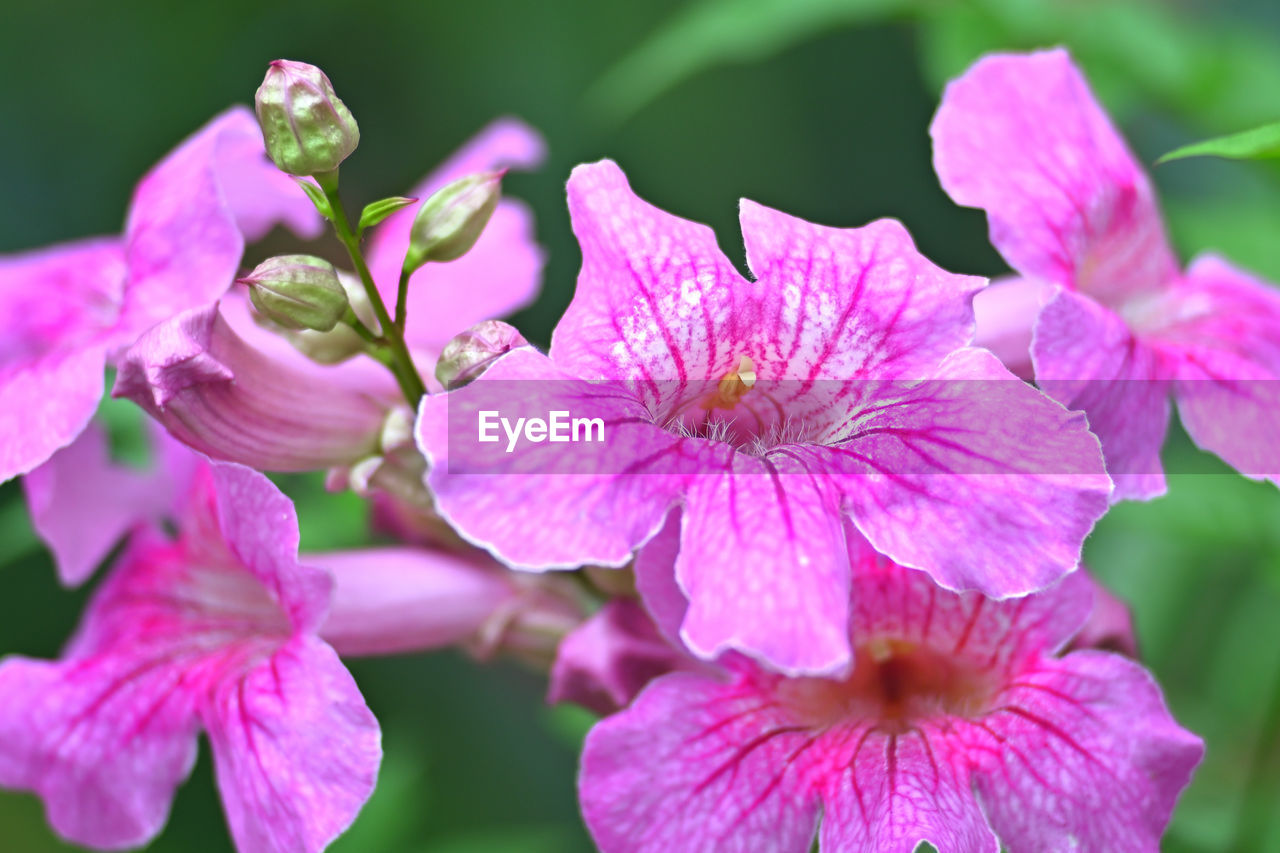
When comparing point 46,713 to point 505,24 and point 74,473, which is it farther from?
point 505,24

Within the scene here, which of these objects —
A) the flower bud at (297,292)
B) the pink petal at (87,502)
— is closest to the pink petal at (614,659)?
the flower bud at (297,292)

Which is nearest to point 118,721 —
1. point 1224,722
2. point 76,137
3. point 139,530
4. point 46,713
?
point 46,713

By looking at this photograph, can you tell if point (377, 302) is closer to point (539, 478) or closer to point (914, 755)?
point (539, 478)

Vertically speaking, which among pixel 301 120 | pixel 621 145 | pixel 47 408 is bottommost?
pixel 621 145

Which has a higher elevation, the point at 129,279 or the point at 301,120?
the point at 301,120

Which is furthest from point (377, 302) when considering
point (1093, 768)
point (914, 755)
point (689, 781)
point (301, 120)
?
point (1093, 768)

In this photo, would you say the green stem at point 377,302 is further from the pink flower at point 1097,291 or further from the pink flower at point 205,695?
the pink flower at point 1097,291
